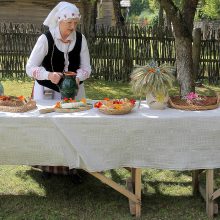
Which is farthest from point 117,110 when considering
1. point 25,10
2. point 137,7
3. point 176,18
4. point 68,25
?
point 137,7

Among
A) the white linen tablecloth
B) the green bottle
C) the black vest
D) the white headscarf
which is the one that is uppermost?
the white headscarf

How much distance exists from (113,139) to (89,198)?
893 mm

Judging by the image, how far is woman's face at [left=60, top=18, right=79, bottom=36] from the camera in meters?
3.58

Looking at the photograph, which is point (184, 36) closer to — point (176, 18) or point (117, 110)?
point (176, 18)

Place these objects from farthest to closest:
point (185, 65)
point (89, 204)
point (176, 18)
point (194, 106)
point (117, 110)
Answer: point (185, 65) < point (176, 18) < point (89, 204) < point (194, 106) < point (117, 110)

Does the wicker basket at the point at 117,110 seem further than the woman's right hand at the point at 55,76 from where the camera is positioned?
No

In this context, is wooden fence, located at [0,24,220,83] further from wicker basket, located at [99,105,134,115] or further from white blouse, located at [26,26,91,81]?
wicker basket, located at [99,105,134,115]

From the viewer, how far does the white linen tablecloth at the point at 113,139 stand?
3109mm

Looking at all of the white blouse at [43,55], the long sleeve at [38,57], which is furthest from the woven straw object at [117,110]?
the long sleeve at [38,57]

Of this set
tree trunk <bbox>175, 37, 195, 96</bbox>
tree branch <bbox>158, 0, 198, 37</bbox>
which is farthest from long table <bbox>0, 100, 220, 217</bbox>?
tree trunk <bbox>175, 37, 195, 96</bbox>

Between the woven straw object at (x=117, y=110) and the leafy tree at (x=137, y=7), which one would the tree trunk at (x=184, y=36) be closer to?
the woven straw object at (x=117, y=110)

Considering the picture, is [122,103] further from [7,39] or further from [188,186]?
[7,39]

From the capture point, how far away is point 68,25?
11.8 feet

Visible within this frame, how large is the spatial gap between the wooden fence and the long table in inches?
254
